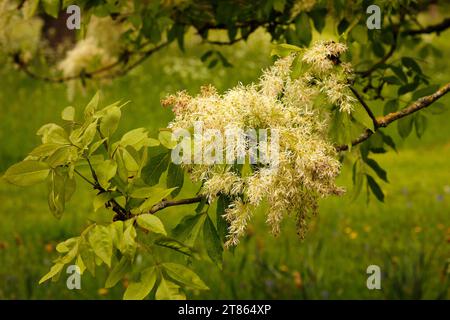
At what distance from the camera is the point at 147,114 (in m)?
11.1

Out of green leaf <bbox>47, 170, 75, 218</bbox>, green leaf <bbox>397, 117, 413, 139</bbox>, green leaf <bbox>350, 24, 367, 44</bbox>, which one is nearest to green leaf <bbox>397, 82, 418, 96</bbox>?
green leaf <bbox>397, 117, 413, 139</bbox>

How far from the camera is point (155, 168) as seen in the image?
76.2 inches

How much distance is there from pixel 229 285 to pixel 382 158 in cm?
536

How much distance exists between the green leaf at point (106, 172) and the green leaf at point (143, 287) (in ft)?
0.81

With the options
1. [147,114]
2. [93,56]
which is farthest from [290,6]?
[147,114]

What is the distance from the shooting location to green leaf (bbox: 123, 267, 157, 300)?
5.36 feet

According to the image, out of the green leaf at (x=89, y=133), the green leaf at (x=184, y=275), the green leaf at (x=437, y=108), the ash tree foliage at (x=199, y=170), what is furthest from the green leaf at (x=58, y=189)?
the green leaf at (x=437, y=108)

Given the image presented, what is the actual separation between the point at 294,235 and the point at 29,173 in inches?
188

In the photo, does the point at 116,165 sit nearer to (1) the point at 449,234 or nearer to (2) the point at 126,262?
(2) the point at 126,262

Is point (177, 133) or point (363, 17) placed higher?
point (363, 17)

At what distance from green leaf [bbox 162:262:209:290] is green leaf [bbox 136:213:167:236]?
0.30ft

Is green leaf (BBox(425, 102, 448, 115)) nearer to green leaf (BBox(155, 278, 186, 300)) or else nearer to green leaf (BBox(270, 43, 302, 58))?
green leaf (BBox(270, 43, 302, 58))

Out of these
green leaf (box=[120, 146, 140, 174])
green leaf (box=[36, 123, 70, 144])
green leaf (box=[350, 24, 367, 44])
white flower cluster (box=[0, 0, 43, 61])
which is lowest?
green leaf (box=[120, 146, 140, 174])

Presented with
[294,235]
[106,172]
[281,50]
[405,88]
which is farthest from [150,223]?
[294,235]
